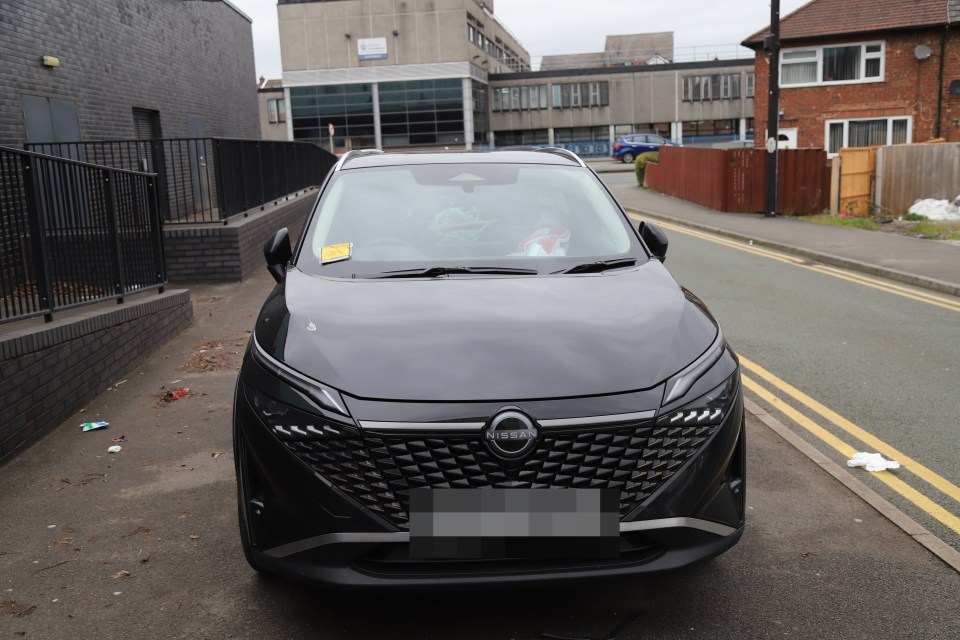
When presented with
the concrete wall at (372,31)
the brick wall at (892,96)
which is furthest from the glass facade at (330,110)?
the brick wall at (892,96)

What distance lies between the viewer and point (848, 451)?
534 centimetres

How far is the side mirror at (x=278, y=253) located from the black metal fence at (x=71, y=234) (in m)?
2.17

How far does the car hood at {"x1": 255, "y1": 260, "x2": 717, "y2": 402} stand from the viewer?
3029 millimetres

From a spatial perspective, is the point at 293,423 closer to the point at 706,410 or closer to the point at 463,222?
the point at 706,410

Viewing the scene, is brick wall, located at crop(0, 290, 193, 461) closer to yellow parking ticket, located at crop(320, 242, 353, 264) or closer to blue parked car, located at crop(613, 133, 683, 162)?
yellow parking ticket, located at crop(320, 242, 353, 264)

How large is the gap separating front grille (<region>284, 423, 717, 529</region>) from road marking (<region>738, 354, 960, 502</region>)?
252 centimetres

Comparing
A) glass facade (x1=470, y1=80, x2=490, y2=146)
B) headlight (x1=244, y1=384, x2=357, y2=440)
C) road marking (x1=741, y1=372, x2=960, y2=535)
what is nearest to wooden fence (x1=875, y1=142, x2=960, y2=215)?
road marking (x1=741, y1=372, x2=960, y2=535)

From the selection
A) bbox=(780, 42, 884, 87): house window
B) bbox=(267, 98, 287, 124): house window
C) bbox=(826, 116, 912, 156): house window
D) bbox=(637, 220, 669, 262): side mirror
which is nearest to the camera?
bbox=(637, 220, 669, 262): side mirror

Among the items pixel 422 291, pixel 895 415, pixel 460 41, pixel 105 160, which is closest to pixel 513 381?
pixel 422 291

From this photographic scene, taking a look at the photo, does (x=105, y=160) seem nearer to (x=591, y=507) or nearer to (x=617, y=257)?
(x=617, y=257)

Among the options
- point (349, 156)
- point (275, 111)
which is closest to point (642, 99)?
point (275, 111)

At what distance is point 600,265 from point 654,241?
2.11 ft

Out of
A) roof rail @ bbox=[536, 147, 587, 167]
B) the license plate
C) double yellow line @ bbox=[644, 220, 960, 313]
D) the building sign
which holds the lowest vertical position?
double yellow line @ bbox=[644, 220, 960, 313]

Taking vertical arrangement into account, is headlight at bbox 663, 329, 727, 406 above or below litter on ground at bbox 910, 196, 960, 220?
above
